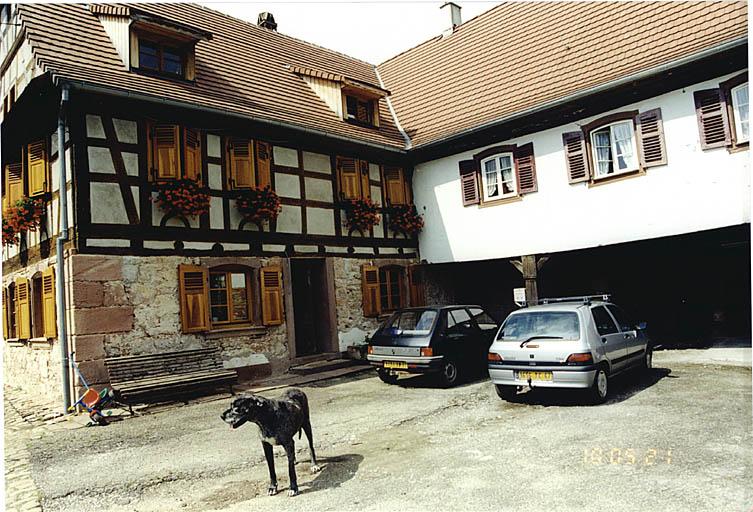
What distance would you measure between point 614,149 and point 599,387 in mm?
6727

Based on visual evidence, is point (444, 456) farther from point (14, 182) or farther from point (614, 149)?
point (14, 182)

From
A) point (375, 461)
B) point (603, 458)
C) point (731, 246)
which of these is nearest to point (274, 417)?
point (375, 461)

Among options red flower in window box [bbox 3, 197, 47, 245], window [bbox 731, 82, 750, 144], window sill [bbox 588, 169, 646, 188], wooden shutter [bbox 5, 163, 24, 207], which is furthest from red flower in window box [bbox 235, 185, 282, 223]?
window [bbox 731, 82, 750, 144]

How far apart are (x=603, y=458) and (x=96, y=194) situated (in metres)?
9.29

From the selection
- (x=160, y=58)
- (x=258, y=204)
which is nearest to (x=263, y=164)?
(x=258, y=204)

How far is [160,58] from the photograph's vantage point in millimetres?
12922

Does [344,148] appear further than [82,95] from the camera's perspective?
A: Yes

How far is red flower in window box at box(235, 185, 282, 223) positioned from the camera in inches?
505

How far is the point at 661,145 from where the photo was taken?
40.7ft

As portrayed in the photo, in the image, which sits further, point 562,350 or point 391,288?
point 391,288

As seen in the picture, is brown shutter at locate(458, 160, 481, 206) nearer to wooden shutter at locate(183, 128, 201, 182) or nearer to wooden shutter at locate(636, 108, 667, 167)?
wooden shutter at locate(636, 108, 667, 167)

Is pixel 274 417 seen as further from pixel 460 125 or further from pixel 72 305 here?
pixel 460 125

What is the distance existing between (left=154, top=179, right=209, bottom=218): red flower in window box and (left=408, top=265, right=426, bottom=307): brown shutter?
6591mm

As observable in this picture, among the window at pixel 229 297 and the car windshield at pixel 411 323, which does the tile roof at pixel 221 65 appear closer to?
the window at pixel 229 297
